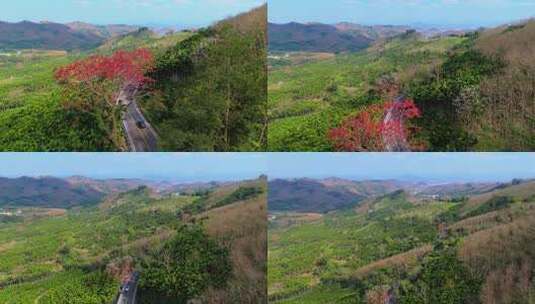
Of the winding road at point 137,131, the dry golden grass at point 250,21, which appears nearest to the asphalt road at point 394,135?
the dry golden grass at point 250,21

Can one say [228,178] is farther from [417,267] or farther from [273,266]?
[417,267]

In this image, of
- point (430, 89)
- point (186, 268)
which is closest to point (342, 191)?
point (430, 89)

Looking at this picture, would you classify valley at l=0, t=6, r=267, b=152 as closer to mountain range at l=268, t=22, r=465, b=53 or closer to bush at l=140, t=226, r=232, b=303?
mountain range at l=268, t=22, r=465, b=53

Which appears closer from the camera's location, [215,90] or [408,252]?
[215,90]

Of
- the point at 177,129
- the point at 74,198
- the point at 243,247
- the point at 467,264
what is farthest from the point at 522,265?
the point at 74,198

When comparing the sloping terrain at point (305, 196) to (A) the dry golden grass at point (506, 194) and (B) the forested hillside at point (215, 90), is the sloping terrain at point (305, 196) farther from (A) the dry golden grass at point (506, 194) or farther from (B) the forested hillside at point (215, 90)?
(A) the dry golden grass at point (506, 194)

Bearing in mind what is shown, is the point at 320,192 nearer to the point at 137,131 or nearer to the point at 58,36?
the point at 137,131
